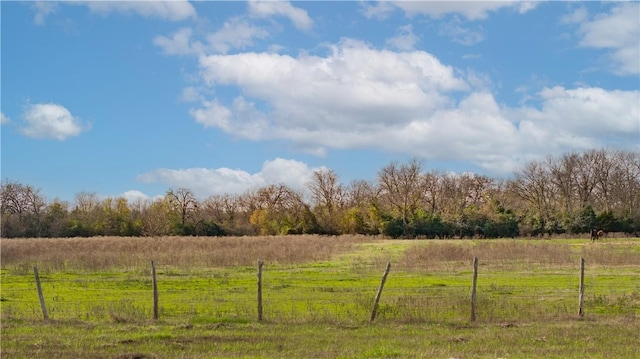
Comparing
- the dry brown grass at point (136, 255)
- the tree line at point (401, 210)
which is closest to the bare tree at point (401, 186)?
the tree line at point (401, 210)

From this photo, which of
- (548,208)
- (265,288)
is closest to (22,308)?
(265,288)

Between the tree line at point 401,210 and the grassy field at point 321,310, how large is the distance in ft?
147

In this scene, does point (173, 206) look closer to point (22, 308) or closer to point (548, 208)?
point (548, 208)

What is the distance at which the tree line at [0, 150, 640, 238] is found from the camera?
8231 cm

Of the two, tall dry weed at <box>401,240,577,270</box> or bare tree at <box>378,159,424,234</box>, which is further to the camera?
bare tree at <box>378,159,424,234</box>

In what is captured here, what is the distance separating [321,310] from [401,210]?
77653 mm

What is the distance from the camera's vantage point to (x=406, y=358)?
12.3 metres

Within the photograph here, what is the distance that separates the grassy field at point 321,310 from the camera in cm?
1366

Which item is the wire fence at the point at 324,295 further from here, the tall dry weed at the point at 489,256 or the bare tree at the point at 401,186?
the bare tree at the point at 401,186

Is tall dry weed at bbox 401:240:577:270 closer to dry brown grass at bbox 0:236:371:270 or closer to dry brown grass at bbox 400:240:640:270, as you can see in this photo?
dry brown grass at bbox 400:240:640:270

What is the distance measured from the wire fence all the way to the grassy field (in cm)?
7

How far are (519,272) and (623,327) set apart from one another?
53.5 feet

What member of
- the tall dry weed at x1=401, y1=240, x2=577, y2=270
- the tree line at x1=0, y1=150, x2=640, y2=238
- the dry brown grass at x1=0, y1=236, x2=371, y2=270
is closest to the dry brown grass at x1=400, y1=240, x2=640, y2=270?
the tall dry weed at x1=401, y1=240, x2=577, y2=270

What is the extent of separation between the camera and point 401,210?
96.6 m
